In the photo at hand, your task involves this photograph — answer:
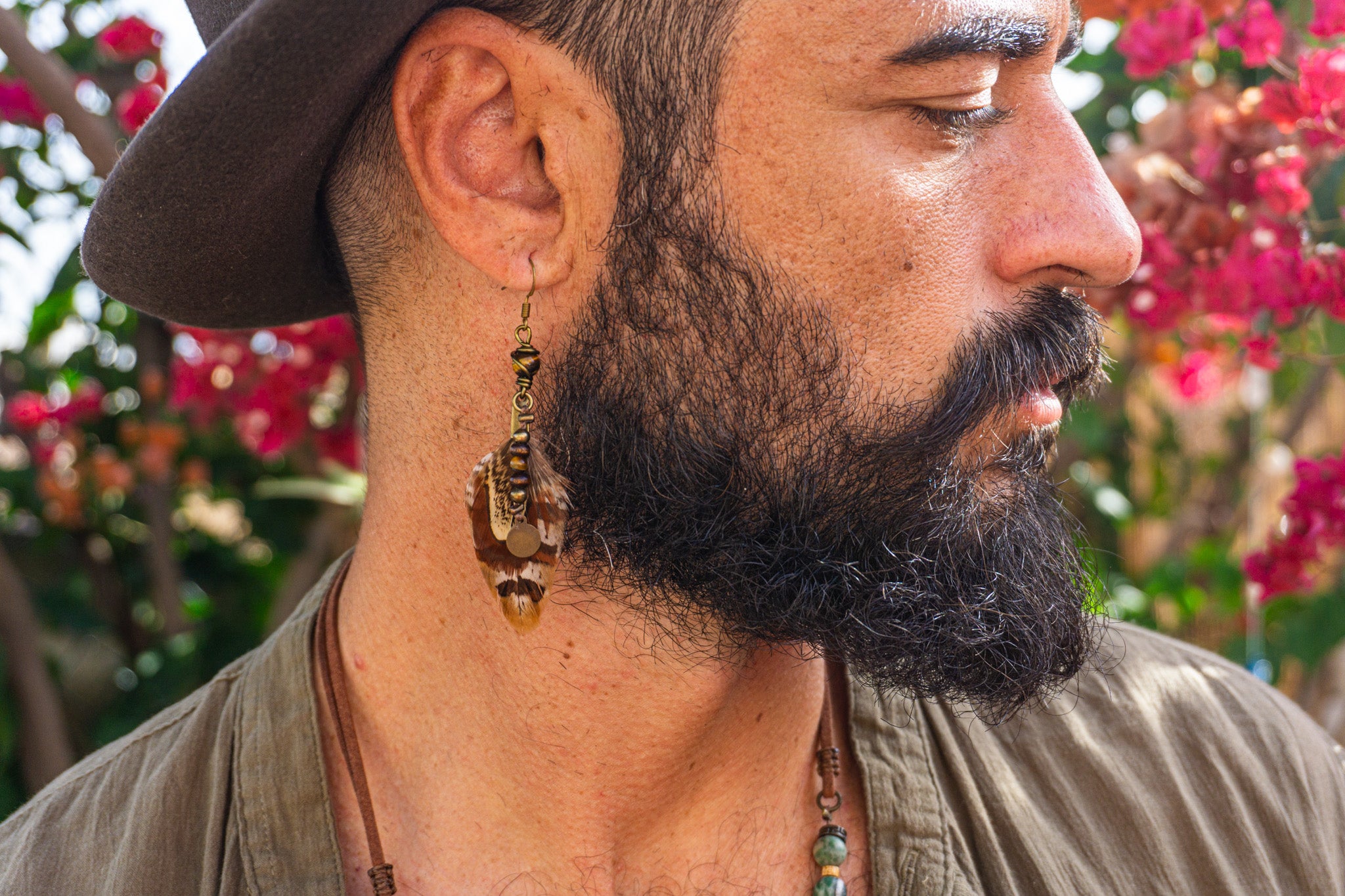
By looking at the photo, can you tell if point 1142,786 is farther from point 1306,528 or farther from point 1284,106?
point 1284,106

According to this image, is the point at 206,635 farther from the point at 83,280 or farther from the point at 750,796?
the point at 750,796

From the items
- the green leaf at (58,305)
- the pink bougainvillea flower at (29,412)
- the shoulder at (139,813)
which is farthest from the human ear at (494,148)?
the pink bougainvillea flower at (29,412)

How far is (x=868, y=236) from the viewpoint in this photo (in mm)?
1374

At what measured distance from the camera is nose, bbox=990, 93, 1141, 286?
1386mm

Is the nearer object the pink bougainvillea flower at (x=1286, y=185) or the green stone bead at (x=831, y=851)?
the green stone bead at (x=831, y=851)

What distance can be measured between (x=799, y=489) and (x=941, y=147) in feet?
1.43

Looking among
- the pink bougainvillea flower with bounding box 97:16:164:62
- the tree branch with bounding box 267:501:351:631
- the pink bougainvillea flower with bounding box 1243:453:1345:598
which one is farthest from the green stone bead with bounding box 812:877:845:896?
the pink bougainvillea flower with bounding box 97:16:164:62

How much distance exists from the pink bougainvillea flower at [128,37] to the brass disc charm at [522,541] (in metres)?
1.88

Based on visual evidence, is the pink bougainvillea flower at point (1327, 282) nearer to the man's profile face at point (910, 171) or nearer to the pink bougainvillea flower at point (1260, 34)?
the pink bougainvillea flower at point (1260, 34)

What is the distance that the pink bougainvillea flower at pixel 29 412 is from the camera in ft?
9.88

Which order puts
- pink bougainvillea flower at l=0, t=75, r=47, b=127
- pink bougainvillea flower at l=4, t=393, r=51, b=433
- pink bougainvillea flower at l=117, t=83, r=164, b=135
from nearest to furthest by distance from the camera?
1. pink bougainvillea flower at l=117, t=83, r=164, b=135
2. pink bougainvillea flower at l=0, t=75, r=47, b=127
3. pink bougainvillea flower at l=4, t=393, r=51, b=433

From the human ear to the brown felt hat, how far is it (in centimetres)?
6

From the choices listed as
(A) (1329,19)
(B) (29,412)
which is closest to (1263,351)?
(A) (1329,19)

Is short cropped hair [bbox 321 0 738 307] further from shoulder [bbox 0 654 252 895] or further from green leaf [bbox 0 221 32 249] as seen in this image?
green leaf [bbox 0 221 32 249]
